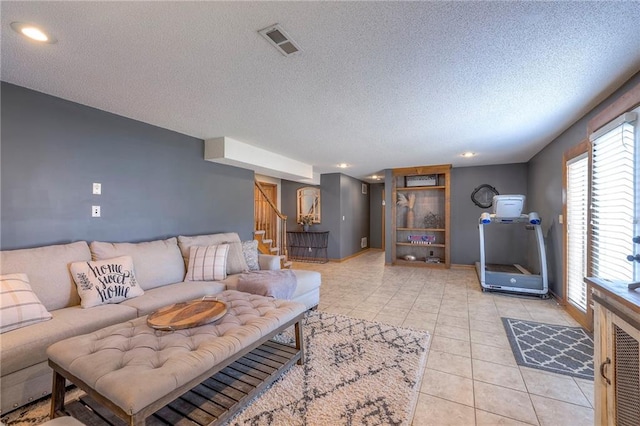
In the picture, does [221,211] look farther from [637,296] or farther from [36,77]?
[637,296]

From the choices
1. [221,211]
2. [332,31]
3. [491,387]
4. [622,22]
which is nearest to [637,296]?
[491,387]

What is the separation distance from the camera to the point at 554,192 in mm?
3871

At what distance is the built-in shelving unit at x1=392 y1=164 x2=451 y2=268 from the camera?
20.1 feet

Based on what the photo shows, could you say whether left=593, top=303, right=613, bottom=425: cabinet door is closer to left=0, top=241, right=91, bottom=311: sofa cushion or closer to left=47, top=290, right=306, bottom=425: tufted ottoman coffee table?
left=47, top=290, right=306, bottom=425: tufted ottoman coffee table

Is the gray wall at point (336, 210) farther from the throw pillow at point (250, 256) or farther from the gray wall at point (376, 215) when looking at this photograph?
the throw pillow at point (250, 256)

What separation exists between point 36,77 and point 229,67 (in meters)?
1.56

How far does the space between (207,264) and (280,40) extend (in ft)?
8.04

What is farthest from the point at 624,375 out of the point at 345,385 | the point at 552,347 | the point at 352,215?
the point at 352,215

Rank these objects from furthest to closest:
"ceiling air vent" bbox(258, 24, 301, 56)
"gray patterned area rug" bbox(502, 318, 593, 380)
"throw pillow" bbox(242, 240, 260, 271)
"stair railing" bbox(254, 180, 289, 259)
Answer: "stair railing" bbox(254, 180, 289, 259)
"throw pillow" bbox(242, 240, 260, 271)
"gray patterned area rug" bbox(502, 318, 593, 380)
"ceiling air vent" bbox(258, 24, 301, 56)

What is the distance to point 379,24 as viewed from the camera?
1513mm

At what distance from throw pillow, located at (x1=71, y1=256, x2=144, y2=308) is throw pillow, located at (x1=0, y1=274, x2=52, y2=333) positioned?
0.28 m

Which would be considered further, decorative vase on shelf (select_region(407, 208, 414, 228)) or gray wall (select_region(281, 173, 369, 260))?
gray wall (select_region(281, 173, 369, 260))

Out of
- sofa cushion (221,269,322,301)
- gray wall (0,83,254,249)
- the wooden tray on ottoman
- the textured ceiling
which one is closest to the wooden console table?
gray wall (0,83,254,249)

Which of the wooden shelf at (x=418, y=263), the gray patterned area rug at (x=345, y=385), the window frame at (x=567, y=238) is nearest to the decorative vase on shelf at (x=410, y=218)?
the wooden shelf at (x=418, y=263)
